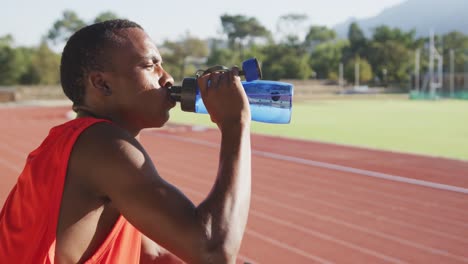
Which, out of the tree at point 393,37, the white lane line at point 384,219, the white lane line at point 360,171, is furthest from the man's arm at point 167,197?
the tree at point 393,37

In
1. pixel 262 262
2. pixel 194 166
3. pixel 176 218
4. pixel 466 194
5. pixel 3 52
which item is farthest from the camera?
pixel 3 52

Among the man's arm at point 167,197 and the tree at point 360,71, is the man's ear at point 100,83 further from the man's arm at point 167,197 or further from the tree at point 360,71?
the tree at point 360,71

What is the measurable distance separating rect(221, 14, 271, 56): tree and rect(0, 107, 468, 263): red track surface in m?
62.9

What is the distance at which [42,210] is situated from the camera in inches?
47.7

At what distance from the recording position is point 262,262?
157 inches

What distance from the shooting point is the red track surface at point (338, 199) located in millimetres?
4293

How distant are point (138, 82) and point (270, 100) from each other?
0.43 m

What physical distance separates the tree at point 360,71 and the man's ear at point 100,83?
2140 inches

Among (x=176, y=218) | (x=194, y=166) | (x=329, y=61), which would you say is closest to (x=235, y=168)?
(x=176, y=218)

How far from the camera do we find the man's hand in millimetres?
1295

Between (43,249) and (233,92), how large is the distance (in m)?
0.53

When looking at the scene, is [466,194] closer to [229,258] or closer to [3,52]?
[229,258]

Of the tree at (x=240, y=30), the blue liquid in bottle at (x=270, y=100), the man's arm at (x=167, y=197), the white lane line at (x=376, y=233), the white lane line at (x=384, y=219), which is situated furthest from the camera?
the tree at (x=240, y=30)

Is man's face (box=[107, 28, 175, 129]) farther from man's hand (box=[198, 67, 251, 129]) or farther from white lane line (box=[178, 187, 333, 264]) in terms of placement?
white lane line (box=[178, 187, 333, 264])
